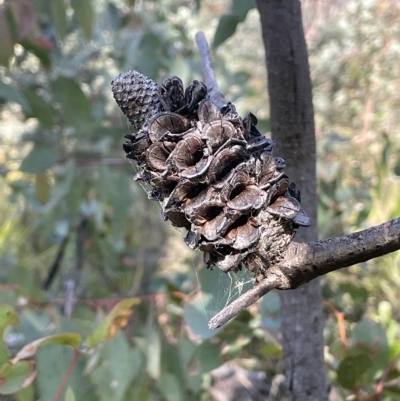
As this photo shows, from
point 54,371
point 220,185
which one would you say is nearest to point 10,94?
point 54,371

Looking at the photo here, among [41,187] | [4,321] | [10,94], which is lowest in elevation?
[4,321]

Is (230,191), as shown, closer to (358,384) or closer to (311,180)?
(311,180)

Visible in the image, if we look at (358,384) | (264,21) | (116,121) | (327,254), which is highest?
(116,121)

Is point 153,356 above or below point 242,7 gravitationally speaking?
below

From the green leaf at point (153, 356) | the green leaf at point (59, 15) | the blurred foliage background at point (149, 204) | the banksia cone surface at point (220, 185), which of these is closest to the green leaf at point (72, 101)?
the blurred foliage background at point (149, 204)

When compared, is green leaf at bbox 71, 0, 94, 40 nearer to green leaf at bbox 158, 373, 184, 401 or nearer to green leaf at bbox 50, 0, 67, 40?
green leaf at bbox 50, 0, 67, 40

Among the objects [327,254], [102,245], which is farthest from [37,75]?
[327,254]

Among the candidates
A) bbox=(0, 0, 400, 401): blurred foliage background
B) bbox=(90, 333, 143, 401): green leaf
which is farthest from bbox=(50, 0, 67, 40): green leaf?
bbox=(90, 333, 143, 401): green leaf

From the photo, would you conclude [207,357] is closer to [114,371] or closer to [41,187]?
[114,371]
